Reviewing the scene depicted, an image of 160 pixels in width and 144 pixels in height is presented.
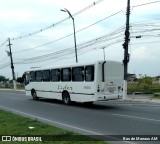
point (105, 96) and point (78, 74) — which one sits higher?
point (78, 74)

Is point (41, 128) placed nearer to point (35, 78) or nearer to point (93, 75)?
point (93, 75)

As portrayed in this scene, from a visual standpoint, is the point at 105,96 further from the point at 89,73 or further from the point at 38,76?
the point at 38,76

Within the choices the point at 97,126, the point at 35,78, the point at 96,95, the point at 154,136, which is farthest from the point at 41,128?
the point at 35,78

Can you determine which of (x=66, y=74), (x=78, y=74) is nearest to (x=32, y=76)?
(x=66, y=74)

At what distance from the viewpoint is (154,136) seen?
1105 centimetres

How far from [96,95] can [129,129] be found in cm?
876

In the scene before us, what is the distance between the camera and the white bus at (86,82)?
21.5 metres

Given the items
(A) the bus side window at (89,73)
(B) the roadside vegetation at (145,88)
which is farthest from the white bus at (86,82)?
(B) the roadside vegetation at (145,88)

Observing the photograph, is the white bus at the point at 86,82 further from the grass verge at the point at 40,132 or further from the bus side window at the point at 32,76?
the grass verge at the point at 40,132

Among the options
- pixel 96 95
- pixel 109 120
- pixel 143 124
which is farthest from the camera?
pixel 96 95

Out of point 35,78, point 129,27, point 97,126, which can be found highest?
point 129,27

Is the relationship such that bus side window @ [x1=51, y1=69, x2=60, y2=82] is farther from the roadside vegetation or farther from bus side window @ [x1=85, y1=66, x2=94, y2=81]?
the roadside vegetation

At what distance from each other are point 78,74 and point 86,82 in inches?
48.2

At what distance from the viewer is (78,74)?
76.4 ft
